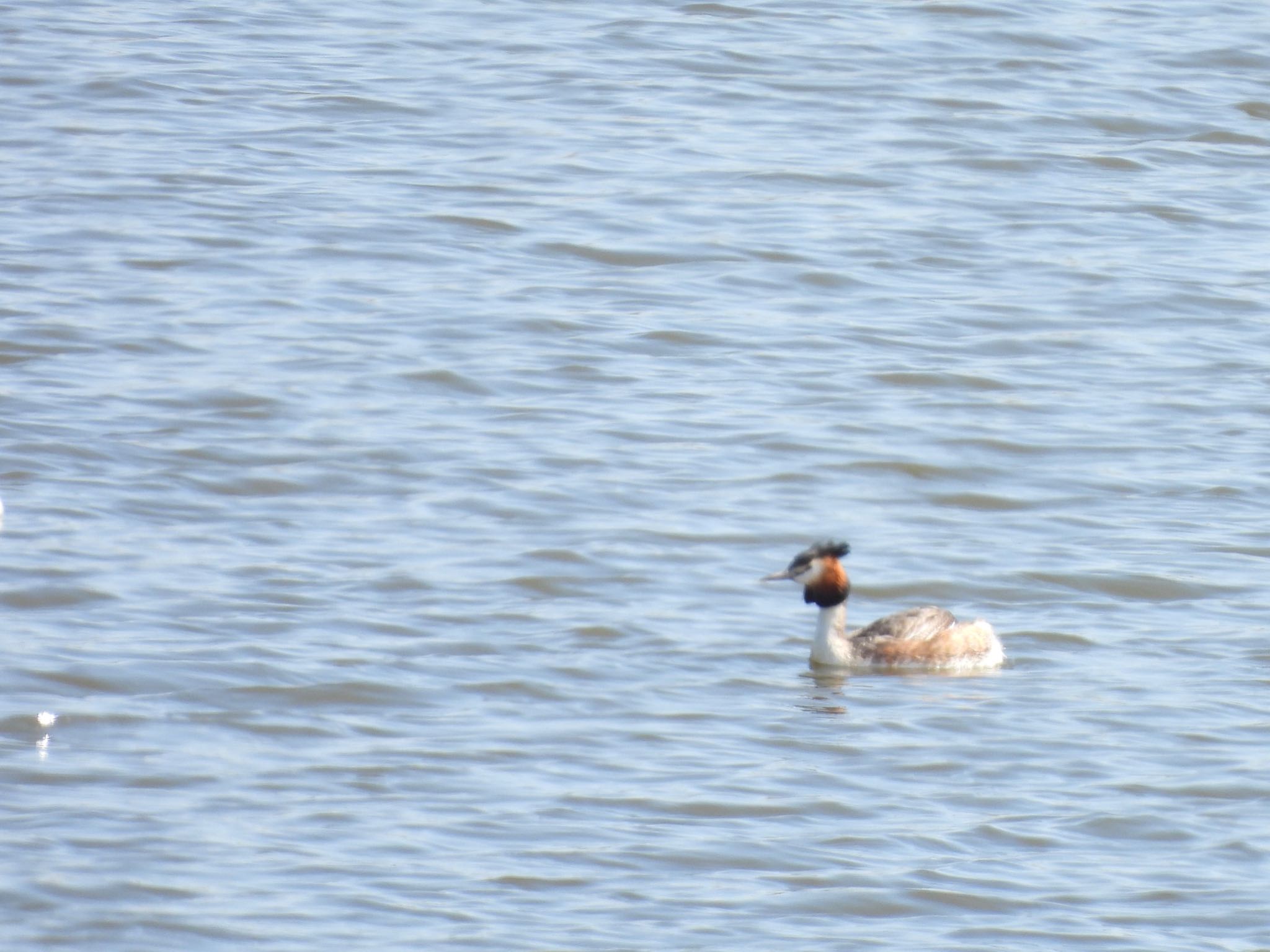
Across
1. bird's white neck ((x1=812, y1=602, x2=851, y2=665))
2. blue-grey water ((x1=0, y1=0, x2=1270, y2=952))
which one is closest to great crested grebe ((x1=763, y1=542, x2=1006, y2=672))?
bird's white neck ((x1=812, y1=602, x2=851, y2=665))

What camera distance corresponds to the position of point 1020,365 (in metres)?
16.5

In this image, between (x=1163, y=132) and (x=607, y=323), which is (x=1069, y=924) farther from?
(x=1163, y=132)

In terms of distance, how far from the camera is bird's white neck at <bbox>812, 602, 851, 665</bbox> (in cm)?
1198

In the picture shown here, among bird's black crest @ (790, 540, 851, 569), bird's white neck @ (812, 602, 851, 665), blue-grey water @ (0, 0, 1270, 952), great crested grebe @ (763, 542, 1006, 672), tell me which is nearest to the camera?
blue-grey water @ (0, 0, 1270, 952)

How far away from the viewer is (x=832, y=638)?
12.1 metres

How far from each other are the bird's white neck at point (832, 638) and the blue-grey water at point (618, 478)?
165 mm

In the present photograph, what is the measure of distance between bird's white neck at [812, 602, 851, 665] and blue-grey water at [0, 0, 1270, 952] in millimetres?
165

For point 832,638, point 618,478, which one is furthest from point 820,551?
point 618,478

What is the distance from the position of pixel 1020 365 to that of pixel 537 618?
5395 mm

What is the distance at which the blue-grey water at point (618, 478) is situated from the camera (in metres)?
9.16

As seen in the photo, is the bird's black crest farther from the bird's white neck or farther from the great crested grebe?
the bird's white neck

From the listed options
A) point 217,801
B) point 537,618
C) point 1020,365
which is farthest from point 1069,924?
point 1020,365

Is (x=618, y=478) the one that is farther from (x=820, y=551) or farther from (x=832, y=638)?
(x=832, y=638)

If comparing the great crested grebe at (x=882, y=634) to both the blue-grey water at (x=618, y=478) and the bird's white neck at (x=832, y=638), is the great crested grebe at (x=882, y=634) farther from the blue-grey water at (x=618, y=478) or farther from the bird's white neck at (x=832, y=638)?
the blue-grey water at (x=618, y=478)
